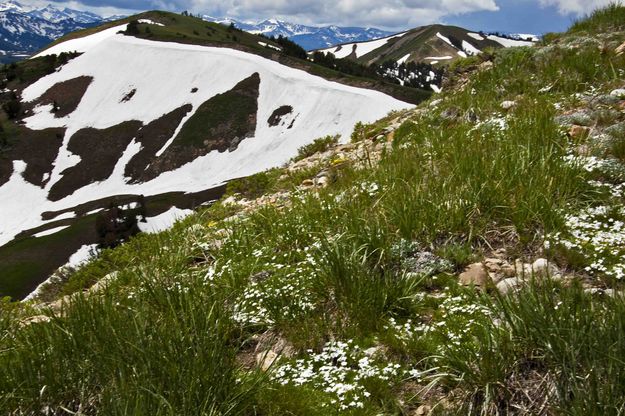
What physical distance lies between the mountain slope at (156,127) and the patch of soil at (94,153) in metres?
0.27

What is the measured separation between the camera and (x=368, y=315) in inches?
169

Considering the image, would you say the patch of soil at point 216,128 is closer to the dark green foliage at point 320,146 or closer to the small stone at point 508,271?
the dark green foliage at point 320,146

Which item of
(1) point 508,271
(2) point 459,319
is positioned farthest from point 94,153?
(2) point 459,319

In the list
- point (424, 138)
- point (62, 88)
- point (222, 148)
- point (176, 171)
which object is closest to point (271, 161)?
point (222, 148)

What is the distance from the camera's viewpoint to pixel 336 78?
418 feet

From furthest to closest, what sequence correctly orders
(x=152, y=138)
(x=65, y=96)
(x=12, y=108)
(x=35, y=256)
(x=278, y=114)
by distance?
(x=65, y=96), (x=12, y=108), (x=152, y=138), (x=278, y=114), (x=35, y=256)

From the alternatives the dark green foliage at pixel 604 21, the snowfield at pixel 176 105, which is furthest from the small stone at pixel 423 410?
the snowfield at pixel 176 105

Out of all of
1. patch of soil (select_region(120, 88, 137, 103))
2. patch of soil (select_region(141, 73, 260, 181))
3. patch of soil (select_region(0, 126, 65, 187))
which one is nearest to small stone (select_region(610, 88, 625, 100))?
patch of soil (select_region(141, 73, 260, 181))

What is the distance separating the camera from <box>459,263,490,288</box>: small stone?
4.50 metres

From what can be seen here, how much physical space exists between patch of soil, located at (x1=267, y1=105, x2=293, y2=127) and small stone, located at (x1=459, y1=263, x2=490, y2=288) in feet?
367

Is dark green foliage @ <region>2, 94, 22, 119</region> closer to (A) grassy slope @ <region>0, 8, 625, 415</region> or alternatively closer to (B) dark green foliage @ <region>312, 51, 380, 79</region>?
(B) dark green foliage @ <region>312, 51, 380, 79</region>

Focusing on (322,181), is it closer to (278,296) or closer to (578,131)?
(578,131)

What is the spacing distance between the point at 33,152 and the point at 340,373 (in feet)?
459

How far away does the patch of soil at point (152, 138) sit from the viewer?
114 m
